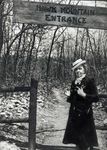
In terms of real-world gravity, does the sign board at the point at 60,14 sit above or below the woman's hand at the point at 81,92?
above

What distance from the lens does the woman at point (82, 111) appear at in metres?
5.69

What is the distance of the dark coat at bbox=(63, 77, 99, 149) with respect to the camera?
18.9 feet

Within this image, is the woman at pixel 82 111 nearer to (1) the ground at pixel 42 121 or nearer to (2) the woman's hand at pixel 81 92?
(2) the woman's hand at pixel 81 92

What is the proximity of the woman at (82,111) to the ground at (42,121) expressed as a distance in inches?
36.4

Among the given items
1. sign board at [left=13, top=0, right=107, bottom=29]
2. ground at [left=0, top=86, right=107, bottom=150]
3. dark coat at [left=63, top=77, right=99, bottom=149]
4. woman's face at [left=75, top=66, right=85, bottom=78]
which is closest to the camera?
woman's face at [left=75, top=66, right=85, bottom=78]

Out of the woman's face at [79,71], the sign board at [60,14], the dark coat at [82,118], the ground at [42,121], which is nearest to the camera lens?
the woman's face at [79,71]

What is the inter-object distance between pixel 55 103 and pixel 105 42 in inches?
609

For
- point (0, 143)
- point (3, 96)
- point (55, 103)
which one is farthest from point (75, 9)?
point (55, 103)

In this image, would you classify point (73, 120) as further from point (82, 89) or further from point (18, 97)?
point (18, 97)

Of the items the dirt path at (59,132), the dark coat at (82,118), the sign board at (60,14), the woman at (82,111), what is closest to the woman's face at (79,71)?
the woman at (82,111)

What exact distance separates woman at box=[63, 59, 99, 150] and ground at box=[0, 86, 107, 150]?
0.92 metres

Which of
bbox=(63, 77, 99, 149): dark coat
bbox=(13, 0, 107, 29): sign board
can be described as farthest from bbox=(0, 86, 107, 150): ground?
bbox=(13, 0, 107, 29): sign board

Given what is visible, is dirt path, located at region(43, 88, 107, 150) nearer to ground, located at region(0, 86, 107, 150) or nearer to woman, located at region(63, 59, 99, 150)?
ground, located at region(0, 86, 107, 150)

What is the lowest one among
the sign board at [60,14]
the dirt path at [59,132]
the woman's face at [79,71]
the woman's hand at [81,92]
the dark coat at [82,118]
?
the dirt path at [59,132]
